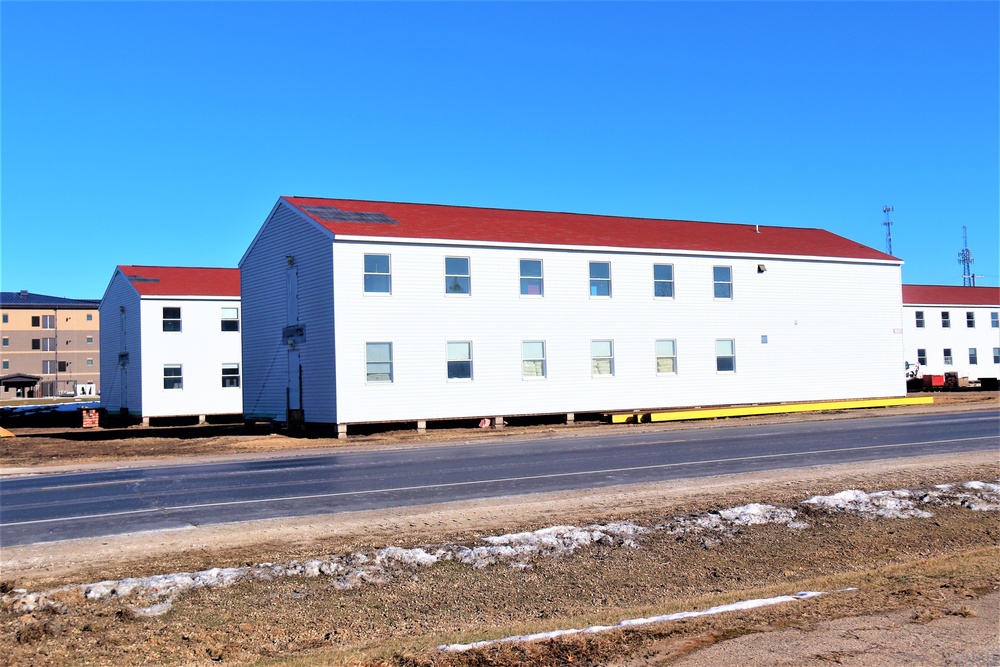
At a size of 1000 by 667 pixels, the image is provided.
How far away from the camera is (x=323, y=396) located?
2916 centimetres

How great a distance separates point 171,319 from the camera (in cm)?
4188

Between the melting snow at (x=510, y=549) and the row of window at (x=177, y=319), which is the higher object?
the row of window at (x=177, y=319)

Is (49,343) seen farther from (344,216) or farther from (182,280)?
(344,216)

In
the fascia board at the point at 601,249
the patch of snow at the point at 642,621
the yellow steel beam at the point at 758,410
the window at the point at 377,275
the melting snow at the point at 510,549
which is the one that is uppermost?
the fascia board at the point at 601,249

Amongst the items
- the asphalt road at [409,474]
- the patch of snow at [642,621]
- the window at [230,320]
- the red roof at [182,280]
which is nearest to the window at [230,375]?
the window at [230,320]

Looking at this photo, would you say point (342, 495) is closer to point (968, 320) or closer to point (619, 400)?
point (619, 400)

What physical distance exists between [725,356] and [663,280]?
4.09 metres

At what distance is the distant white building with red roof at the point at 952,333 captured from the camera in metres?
62.6

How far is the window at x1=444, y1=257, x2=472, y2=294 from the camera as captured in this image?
30.4 metres

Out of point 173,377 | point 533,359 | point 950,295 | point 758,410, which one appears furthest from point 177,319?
point 950,295

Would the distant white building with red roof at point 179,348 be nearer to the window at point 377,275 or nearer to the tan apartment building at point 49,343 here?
the window at point 377,275

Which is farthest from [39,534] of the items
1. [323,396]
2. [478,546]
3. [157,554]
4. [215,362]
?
[215,362]

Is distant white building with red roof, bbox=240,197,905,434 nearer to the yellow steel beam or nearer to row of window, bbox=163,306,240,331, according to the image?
the yellow steel beam

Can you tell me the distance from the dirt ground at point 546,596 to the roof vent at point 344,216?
19524 millimetres
